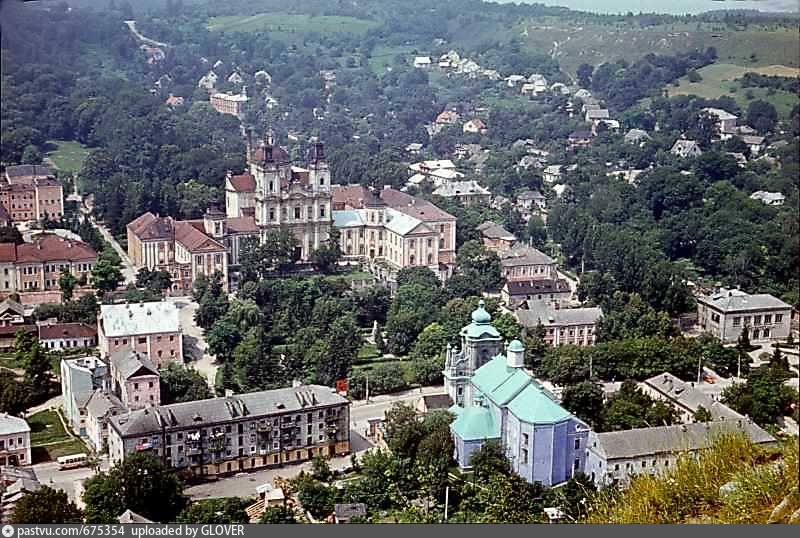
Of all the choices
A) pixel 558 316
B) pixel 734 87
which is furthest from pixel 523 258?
pixel 734 87

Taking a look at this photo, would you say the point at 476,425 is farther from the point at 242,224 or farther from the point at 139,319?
the point at 242,224

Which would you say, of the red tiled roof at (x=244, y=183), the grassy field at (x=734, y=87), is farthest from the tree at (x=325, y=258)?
the grassy field at (x=734, y=87)

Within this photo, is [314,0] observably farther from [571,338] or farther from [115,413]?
[115,413]

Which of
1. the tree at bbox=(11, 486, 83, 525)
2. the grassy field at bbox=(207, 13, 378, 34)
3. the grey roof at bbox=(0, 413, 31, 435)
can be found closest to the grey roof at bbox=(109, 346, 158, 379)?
the grey roof at bbox=(0, 413, 31, 435)

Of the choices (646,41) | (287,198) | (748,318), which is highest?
(646,41)

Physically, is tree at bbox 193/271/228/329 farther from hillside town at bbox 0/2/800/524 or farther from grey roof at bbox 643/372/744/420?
grey roof at bbox 643/372/744/420

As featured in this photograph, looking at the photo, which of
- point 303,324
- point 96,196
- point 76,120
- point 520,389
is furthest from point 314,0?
point 520,389
